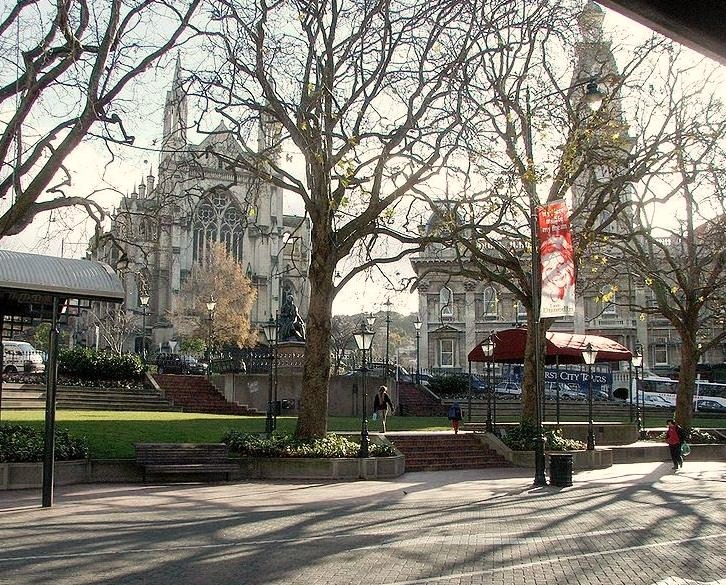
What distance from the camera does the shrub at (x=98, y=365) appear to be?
3788 centimetres

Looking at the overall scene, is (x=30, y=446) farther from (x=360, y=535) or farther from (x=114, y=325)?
(x=114, y=325)

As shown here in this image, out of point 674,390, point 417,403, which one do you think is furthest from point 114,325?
point 674,390

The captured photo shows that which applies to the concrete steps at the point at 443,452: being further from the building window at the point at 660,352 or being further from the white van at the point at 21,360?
the building window at the point at 660,352

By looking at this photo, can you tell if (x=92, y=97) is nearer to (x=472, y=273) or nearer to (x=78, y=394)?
(x=472, y=273)

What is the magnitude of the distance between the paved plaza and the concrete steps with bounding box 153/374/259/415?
18350 millimetres

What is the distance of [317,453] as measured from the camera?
2080cm

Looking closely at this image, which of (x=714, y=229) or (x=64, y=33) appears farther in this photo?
(x=714, y=229)

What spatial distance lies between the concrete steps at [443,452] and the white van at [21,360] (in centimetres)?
2273

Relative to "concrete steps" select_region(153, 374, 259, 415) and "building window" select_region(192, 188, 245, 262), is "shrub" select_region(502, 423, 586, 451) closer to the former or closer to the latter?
"concrete steps" select_region(153, 374, 259, 415)

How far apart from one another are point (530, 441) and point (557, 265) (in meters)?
8.98

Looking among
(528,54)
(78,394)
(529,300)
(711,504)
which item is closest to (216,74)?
(528,54)

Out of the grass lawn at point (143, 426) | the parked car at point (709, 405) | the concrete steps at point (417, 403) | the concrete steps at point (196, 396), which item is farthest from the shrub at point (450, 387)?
the parked car at point (709, 405)

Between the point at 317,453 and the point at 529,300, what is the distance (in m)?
9.70

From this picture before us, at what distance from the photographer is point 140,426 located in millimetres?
25516
